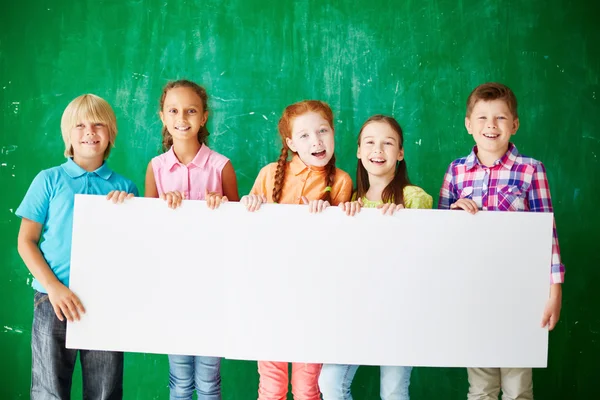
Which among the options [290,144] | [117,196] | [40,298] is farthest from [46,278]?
[290,144]

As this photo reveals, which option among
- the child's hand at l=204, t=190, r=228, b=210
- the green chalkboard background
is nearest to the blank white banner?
the child's hand at l=204, t=190, r=228, b=210

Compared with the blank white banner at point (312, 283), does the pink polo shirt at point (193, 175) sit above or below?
above

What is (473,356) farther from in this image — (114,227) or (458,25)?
(458,25)

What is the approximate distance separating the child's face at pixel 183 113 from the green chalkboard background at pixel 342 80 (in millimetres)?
→ 445

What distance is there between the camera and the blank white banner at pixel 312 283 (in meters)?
1.75

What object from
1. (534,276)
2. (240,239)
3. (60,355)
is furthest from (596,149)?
(60,355)

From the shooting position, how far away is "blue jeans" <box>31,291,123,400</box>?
5.92 ft

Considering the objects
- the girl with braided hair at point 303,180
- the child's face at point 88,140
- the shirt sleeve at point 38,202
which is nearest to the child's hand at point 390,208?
the girl with braided hair at point 303,180

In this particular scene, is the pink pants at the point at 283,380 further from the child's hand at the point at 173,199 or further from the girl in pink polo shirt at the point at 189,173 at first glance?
the child's hand at the point at 173,199

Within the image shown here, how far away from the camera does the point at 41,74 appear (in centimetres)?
247

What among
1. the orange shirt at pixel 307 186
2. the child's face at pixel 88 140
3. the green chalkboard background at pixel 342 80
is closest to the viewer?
the child's face at pixel 88 140

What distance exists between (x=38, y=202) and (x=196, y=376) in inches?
33.3

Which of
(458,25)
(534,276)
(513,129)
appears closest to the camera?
(534,276)

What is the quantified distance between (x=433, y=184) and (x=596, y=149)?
750 millimetres
